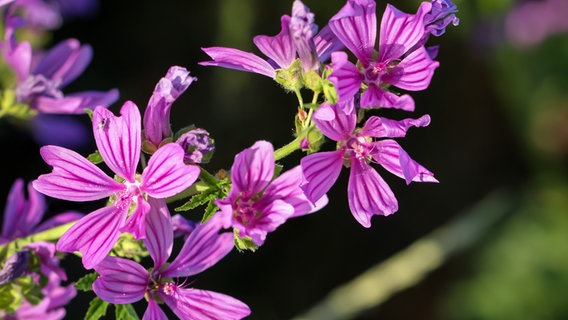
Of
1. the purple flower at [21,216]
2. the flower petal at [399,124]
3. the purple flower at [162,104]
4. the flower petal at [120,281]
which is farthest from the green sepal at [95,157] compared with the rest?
the flower petal at [399,124]

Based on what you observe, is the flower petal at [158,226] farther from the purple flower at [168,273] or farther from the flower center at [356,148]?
the flower center at [356,148]

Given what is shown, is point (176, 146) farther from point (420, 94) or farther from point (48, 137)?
point (420, 94)

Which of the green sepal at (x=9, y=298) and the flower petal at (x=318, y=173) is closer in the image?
the flower petal at (x=318, y=173)

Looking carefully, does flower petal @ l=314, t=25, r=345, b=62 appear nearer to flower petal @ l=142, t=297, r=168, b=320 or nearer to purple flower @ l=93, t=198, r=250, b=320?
purple flower @ l=93, t=198, r=250, b=320

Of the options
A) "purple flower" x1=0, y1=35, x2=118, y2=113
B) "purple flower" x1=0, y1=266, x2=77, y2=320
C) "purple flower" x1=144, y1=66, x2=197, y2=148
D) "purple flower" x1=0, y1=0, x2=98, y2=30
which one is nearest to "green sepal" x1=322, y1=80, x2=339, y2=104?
"purple flower" x1=144, y1=66, x2=197, y2=148

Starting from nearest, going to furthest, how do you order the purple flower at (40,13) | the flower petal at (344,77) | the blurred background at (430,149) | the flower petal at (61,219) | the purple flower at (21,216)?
the flower petal at (344,77) < the flower petal at (61,219) < the purple flower at (21,216) < the purple flower at (40,13) < the blurred background at (430,149)

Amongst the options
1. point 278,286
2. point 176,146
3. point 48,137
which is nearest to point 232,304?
point 176,146

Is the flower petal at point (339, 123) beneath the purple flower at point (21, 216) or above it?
above
